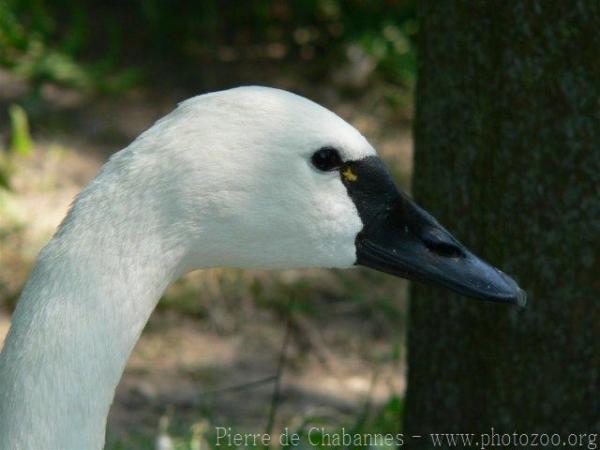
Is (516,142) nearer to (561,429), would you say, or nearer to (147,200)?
(561,429)

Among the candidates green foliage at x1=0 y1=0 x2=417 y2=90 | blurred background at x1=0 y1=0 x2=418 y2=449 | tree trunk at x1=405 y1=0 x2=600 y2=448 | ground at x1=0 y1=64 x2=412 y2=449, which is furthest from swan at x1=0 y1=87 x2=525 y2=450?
green foliage at x1=0 y1=0 x2=417 y2=90

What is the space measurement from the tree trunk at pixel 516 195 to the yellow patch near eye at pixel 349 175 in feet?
1.78

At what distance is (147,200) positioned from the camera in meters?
2.05

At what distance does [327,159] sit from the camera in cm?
217

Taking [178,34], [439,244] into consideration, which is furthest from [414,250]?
[178,34]

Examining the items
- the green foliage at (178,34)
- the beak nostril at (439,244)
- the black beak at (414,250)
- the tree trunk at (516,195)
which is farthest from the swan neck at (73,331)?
the green foliage at (178,34)

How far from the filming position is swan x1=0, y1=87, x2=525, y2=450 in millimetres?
2023

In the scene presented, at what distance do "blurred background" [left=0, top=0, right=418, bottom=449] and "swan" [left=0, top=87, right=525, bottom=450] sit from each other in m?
0.87

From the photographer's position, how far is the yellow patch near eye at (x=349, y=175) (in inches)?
87.0

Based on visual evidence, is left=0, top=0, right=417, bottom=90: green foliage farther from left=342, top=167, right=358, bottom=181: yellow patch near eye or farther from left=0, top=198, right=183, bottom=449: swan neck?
left=0, top=198, right=183, bottom=449: swan neck

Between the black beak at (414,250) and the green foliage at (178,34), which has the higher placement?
the green foliage at (178,34)

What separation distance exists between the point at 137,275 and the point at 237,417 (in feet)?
6.14

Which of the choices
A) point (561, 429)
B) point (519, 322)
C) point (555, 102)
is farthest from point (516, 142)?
point (561, 429)

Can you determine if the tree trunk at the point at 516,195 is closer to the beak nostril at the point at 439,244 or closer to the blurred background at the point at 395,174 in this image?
the blurred background at the point at 395,174
